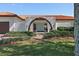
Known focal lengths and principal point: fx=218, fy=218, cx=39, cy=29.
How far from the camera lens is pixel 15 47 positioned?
20.5ft

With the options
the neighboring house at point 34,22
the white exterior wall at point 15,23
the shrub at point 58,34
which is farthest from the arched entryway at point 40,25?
the white exterior wall at point 15,23

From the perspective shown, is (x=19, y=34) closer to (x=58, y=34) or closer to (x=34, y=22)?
(x=58, y=34)

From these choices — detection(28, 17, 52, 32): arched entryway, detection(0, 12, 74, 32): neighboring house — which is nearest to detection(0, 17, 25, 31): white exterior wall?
detection(0, 12, 74, 32): neighboring house

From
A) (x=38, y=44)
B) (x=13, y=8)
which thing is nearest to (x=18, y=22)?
(x=13, y=8)

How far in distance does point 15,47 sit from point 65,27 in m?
1.57

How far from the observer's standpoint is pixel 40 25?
6531 mm

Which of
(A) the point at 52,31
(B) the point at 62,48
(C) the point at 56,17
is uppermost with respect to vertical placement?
(C) the point at 56,17

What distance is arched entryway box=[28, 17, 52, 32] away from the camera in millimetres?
6250

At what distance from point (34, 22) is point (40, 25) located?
1.13 m

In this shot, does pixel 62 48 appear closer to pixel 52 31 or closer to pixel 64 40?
pixel 64 40

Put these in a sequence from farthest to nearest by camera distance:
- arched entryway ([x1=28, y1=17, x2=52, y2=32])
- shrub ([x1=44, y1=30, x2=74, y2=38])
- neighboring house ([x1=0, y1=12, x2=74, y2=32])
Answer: arched entryway ([x1=28, y1=17, x2=52, y2=32])
neighboring house ([x1=0, y1=12, x2=74, y2=32])
shrub ([x1=44, y1=30, x2=74, y2=38])

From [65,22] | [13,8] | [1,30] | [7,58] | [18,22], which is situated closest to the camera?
[7,58]

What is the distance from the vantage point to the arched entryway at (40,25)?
20.5 ft

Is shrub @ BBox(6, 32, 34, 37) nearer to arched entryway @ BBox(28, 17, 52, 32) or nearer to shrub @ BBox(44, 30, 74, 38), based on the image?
arched entryway @ BBox(28, 17, 52, 32)
